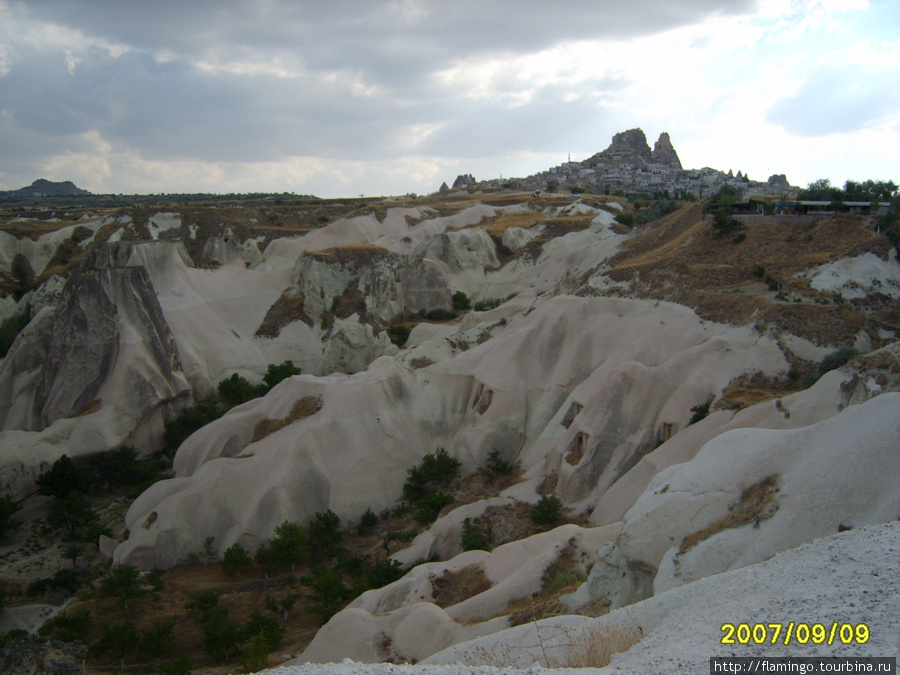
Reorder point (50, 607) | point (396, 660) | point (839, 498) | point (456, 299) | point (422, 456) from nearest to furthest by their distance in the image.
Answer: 1. point (839, 498)
2. point (396, 660)
3. point (50, 607)
4. point (422, 456)
5. point (456, 299)

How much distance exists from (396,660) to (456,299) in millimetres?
36553

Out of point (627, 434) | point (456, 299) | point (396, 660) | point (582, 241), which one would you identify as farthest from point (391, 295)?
point (396, 660)

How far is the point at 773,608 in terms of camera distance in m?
6.21

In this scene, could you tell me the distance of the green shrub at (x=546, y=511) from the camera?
18875mm

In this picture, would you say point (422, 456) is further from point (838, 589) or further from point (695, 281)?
point (838, 589)

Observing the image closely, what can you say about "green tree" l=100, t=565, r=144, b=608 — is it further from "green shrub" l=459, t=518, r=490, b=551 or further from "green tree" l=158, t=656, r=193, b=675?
"green shrub" l=459, t=518, r=490, b=551

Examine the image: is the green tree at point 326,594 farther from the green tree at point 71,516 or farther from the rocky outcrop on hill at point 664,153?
the rocky outcrop on hill at point 664,153

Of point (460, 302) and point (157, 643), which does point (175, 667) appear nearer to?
point (157, 643)

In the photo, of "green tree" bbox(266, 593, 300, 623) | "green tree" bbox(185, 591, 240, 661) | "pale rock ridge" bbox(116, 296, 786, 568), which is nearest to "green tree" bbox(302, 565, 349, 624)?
"green tree" bbox(266, 593, 300, 623)

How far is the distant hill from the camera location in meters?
158

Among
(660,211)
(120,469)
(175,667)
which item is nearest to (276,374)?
(120,469)

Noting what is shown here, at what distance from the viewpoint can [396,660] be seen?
1262 centimetres

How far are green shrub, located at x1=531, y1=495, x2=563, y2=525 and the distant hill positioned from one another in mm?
176247

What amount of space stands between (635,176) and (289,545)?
11451cm
